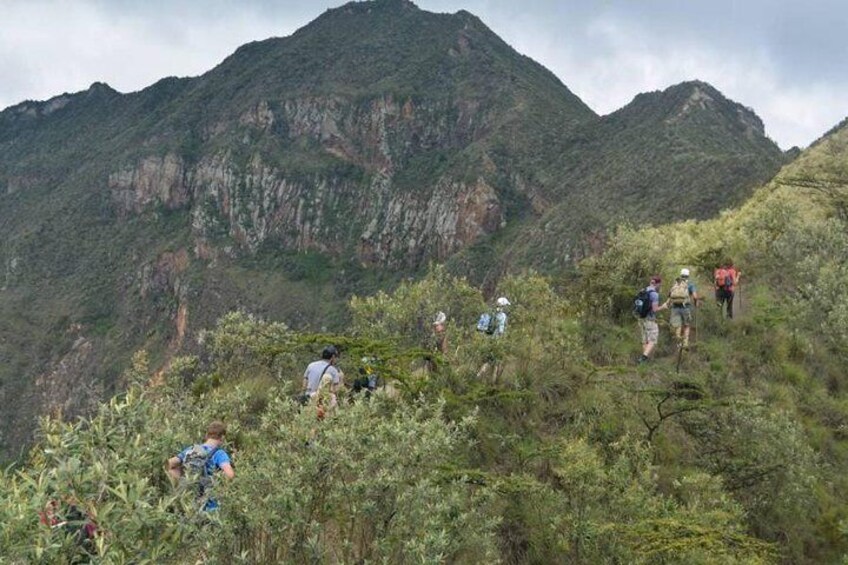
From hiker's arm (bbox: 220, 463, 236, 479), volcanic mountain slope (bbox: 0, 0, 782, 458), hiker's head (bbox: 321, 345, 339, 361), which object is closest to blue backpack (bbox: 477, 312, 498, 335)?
hiker's head (bbox: 321, 345, 339, 361)

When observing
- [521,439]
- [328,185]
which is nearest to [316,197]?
[328,185]

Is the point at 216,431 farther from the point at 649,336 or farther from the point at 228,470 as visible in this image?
the point at 649,336

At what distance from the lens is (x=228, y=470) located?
5.83 metres

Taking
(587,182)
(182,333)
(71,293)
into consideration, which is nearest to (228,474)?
(587,182)

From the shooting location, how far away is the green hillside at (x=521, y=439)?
15.7ft

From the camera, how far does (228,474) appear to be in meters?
5.49

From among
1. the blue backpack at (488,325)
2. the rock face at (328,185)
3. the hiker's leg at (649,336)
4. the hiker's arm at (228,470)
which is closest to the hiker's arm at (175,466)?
the hiker's arm at (228,470)

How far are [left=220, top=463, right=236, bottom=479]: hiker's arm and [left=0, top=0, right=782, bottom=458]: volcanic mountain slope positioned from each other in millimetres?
88339

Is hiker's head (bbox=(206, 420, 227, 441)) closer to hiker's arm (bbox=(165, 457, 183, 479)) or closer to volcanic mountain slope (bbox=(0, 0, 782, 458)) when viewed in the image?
hiker's arm (bbox=(165, 457, 183, 479))

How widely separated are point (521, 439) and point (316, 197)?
511 feet

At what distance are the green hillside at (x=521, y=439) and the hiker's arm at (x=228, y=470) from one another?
0.53ft

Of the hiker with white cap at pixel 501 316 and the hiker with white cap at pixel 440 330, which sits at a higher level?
the hiker with white cap at pixel 501 316

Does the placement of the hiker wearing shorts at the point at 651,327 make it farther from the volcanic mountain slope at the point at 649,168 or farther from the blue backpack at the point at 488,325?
the volcanic mountain slope at the point at 649,168

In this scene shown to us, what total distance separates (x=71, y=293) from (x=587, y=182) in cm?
12257
